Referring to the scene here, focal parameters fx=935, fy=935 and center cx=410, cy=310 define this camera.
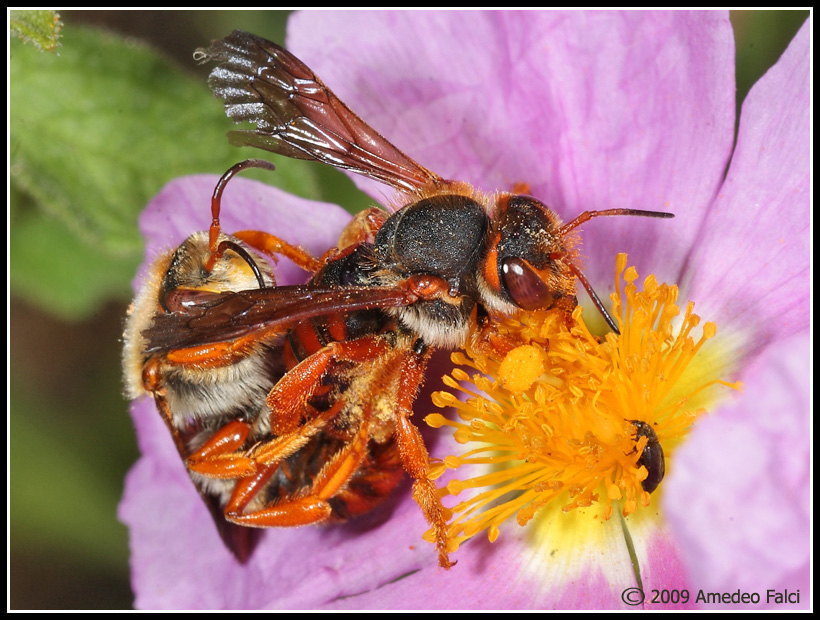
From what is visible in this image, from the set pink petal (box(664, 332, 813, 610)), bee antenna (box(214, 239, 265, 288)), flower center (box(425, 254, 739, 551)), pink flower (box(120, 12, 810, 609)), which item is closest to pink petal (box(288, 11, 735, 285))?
pink flower (box(120, 12, 810, 609))

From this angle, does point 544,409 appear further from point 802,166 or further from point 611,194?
point 802,166

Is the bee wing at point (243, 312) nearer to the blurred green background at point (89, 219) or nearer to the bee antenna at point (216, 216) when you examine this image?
the bee antenna at point (216, 216)

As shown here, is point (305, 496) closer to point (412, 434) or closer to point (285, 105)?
point (412, 434)

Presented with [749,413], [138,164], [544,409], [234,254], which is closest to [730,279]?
[544,409]

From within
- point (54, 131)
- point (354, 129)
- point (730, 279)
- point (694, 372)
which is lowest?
point (694, 372)

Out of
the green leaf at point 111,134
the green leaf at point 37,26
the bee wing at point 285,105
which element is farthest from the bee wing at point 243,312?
the green leaf at point 111,134
